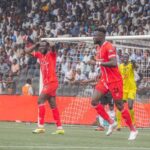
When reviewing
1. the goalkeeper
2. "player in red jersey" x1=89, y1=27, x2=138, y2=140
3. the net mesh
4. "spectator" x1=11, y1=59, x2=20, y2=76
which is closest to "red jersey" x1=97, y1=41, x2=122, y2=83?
"player in red jersey" x1=89, y1=27, x2=138, y2=140

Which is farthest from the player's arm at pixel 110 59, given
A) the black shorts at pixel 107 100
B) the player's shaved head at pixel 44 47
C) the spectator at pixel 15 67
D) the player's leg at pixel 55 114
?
the spectator at pixel 15 67

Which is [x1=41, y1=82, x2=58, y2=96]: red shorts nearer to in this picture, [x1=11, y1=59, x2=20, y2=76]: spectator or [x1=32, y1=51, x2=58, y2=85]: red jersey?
[x1=32, y1=51, x2=58, y2=85]: red jersey

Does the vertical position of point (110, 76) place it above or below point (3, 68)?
above

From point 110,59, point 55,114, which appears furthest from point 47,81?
point 110,59

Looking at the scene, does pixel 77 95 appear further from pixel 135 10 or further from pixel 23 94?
pixel 135 10

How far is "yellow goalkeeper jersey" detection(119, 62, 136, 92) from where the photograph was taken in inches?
774

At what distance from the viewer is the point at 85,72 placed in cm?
2342

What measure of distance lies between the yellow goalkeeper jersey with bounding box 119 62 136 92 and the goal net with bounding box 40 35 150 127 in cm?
137

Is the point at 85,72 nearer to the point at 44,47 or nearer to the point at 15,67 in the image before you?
the point at 15,67

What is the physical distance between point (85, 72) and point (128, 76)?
3.73 m

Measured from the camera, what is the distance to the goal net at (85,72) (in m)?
22.2

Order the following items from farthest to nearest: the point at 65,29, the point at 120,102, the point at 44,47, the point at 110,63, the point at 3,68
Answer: the point at 65,29, the point at 3,68, the point at 44,47, the point at 120,102, the point at 110,63

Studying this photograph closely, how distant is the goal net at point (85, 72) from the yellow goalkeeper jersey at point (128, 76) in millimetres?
1372

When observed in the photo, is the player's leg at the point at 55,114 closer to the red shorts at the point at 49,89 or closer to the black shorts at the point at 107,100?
the red shorts at the point at 49,89
